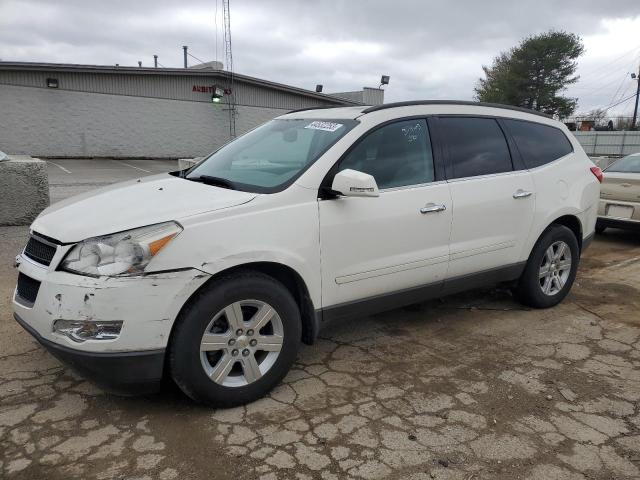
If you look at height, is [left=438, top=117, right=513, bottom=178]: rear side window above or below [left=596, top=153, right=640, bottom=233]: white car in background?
above

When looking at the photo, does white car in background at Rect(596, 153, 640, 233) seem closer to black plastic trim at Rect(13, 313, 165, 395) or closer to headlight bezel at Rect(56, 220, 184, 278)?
headlight bezel at Rect(56, 220, 184, 278)

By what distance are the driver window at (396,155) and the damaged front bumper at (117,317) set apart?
1381 millimetres

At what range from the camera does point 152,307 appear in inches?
104

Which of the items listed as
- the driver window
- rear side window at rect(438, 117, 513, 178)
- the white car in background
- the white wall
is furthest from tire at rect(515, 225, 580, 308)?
the white wall

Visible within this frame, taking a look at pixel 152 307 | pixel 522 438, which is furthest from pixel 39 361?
pixel 522 438

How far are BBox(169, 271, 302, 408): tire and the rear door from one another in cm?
154

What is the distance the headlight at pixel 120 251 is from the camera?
262 centimetres

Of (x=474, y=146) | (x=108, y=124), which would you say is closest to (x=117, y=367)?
(x=474, y=146)

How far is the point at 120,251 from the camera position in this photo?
265cm

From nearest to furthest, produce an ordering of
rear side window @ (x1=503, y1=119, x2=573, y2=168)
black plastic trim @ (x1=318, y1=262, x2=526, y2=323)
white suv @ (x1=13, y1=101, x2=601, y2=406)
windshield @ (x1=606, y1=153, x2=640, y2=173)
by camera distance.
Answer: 1. white suv @ (x1=13, y1=101, x2=601, y2=406)
2. black plastic trim @ (x1=318, y1=262, x2=526, y2=323)
3. rear side window @ (x1=503, y1=119, x2=573, y2=168)
4. windshield @ (x1=606, y1=153, x2=640, y2=173)

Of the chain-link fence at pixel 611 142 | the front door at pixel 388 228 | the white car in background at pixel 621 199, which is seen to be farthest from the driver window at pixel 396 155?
the chain-link fence at pixel 611 142

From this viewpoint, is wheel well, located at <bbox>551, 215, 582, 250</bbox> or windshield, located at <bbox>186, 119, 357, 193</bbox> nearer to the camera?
windshield, located at <bbox>186, 119, 357, 193</bbox>

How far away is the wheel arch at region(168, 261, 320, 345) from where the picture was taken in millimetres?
3023

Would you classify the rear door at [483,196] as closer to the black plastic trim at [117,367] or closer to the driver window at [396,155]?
the driver window at [396,155]
